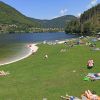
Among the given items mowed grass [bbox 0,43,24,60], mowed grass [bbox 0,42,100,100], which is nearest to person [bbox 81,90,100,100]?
mowed grass [bbox 0,42,100,100]

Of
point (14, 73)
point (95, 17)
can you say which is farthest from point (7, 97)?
point (95, 17)

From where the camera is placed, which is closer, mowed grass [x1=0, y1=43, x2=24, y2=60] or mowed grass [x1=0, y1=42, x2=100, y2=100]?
mowed grass [x1=0, y1=42, x2=100, y2=100]

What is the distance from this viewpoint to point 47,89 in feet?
80.7

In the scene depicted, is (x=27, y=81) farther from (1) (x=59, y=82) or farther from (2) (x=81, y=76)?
(2) (x=81, y=76)

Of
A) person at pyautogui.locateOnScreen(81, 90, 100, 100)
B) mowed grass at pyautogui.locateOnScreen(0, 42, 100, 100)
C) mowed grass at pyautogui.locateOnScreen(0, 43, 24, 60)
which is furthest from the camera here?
mowed grass at pyautogui.locateOnScreen(0, 43, 24, 60)

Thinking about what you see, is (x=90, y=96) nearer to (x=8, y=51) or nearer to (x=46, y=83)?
(x=46, y=83)

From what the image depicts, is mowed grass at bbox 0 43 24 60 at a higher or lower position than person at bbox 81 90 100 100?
lower

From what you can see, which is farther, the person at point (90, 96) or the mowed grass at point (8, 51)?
the mowed grass at point (8, 51)

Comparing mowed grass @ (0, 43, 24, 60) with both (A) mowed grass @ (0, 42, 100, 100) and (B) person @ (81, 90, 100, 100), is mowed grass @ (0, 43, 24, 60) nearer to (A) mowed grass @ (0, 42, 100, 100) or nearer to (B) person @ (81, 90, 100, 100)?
(A) mowed grass @ (0, 42, 100, 100)

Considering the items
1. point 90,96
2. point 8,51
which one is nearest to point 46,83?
point 90,96

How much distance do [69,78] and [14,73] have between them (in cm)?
756

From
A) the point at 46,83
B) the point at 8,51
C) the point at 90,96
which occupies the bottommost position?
the point at 8,51

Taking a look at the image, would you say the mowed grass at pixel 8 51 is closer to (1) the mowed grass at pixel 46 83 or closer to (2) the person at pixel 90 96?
(1) the mowed grass at pixel 46 83

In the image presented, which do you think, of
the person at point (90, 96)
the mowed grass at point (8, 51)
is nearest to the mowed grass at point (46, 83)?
the person at point (90, 96)
